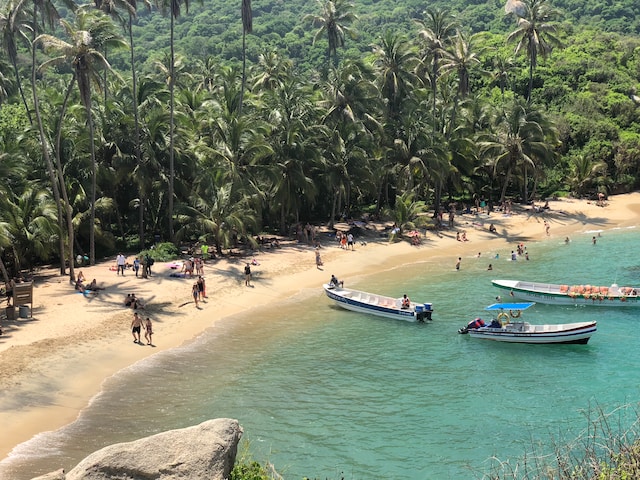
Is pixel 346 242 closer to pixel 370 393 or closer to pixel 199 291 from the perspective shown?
pixel 199 291

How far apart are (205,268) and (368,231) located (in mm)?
17965

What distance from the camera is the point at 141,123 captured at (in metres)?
46.6

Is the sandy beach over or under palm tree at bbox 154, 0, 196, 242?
under

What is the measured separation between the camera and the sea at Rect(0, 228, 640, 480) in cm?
2056

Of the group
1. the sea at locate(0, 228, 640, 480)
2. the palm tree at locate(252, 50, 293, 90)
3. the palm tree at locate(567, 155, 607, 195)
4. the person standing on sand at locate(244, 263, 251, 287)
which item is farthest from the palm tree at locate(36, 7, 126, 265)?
the palm tree at locate(567, 155, 607, 195)

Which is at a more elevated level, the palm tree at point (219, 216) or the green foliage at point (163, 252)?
the palm tree at point (219, 216)

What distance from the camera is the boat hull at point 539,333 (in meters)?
30.8

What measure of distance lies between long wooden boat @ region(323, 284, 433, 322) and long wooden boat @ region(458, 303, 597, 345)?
2.57 metres

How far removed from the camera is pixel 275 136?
51.3 m

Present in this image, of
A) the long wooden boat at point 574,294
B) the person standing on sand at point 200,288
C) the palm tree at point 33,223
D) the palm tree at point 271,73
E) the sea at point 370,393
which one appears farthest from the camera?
the palm tree at point 271,73

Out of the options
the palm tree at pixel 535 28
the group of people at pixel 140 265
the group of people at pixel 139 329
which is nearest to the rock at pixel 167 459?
the group of people at pixel 139 329

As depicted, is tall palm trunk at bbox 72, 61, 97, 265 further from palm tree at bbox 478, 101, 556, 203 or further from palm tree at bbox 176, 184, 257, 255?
palm tree at bbox 478, 101, 556, 203

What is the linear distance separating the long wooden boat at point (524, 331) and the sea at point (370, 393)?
401mm

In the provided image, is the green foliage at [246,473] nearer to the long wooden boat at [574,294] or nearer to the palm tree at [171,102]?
the long wooden boat at [574,294]
